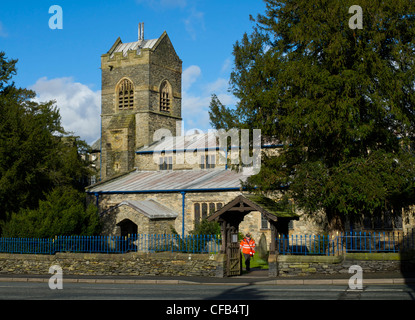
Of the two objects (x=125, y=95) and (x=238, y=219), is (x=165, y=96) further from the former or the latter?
(x=238, y=219)

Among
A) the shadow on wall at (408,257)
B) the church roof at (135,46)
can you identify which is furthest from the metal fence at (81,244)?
the church roof at (135,46)

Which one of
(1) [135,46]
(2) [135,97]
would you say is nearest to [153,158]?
(2) [135,97]

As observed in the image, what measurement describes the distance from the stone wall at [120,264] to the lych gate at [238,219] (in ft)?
2.22

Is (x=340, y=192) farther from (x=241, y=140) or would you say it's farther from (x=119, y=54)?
(x=119, y=54)

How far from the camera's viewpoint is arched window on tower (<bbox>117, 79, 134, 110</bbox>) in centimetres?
4766

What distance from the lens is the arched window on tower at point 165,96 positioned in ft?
160

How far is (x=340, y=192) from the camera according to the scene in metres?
19.7

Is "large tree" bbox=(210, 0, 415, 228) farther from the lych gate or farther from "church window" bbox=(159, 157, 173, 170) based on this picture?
"church window" bbox=(159, 157, 173, 170)

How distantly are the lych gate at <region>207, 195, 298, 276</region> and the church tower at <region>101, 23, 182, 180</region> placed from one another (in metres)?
24.8

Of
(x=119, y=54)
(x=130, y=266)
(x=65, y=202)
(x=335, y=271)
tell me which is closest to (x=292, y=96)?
(x=335, y=271)

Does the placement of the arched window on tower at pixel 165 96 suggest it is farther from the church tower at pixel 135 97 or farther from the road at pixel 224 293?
the road at pixel 224 293

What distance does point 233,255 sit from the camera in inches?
795

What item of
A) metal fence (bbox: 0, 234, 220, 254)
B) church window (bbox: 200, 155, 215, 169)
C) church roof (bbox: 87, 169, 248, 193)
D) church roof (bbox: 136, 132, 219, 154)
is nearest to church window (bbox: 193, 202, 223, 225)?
church roof (bbox: 87, 169, 248, 193)

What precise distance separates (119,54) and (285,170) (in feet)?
103
